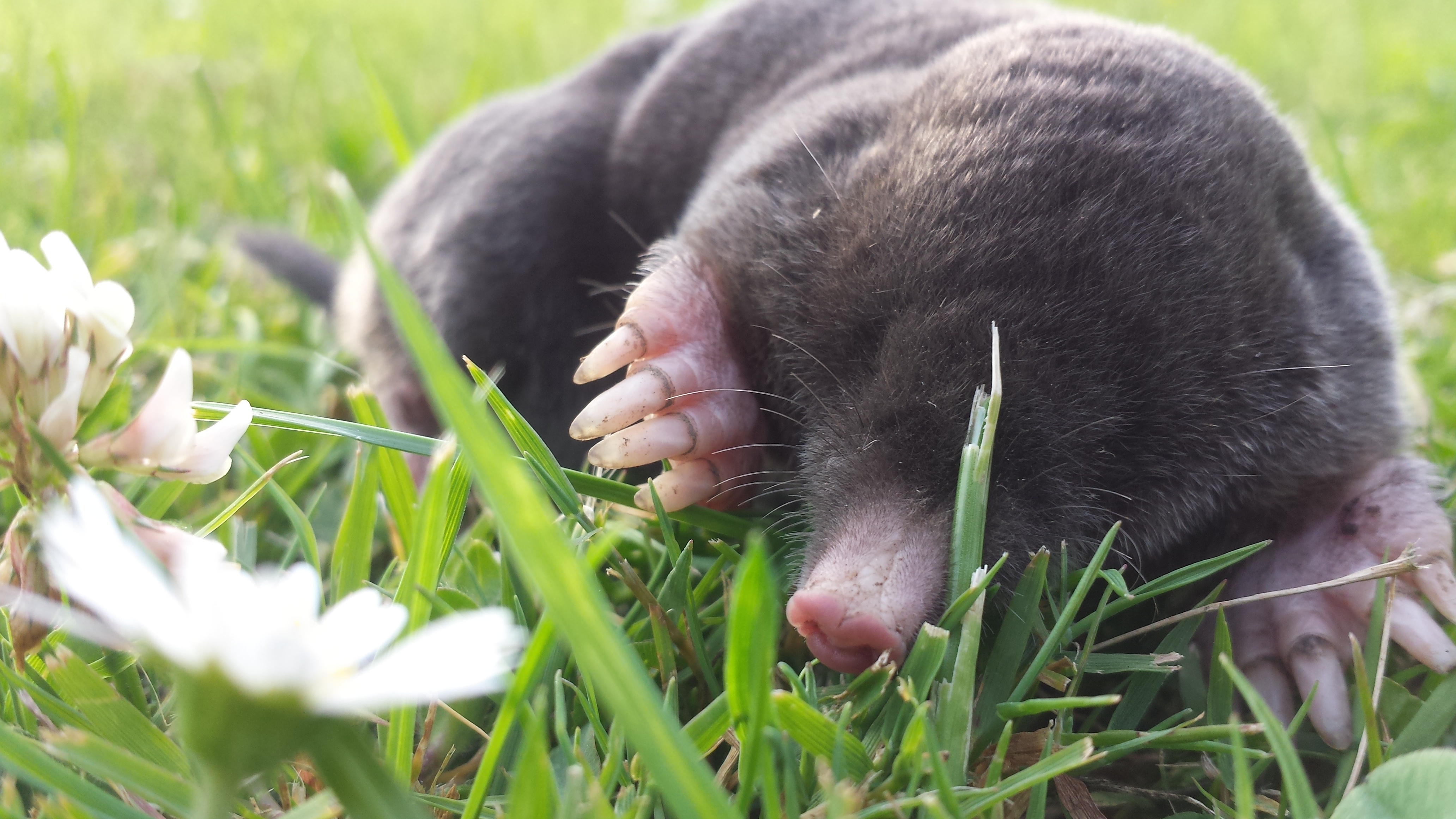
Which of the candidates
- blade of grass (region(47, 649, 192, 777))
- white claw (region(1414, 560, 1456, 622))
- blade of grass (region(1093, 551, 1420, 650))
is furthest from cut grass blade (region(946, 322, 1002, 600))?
blade of grass (region(47, 649, 192, 777))

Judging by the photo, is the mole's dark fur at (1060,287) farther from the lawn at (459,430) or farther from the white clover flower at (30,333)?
the white clover flower at (30,333)

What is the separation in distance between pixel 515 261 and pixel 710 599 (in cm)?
80

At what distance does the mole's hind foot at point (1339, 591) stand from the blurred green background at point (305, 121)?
1.41ft

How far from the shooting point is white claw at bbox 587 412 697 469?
1060mm

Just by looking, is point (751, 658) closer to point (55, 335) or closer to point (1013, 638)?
point (1013, 638)

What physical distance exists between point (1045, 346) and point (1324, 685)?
460 mm

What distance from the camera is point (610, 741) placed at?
Answer: 788 millimetres

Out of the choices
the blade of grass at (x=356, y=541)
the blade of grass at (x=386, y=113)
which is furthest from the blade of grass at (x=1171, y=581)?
the blade of grass at (x=386, y=113)

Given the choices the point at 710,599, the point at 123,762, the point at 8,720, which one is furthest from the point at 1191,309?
the point at 8,720

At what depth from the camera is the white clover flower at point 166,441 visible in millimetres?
665

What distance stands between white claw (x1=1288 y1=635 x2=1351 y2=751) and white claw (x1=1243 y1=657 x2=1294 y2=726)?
2cm

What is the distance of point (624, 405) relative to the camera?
112 centimetres

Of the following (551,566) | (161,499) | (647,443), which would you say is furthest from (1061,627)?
(161,499)

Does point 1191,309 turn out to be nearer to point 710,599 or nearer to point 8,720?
point 710,599
